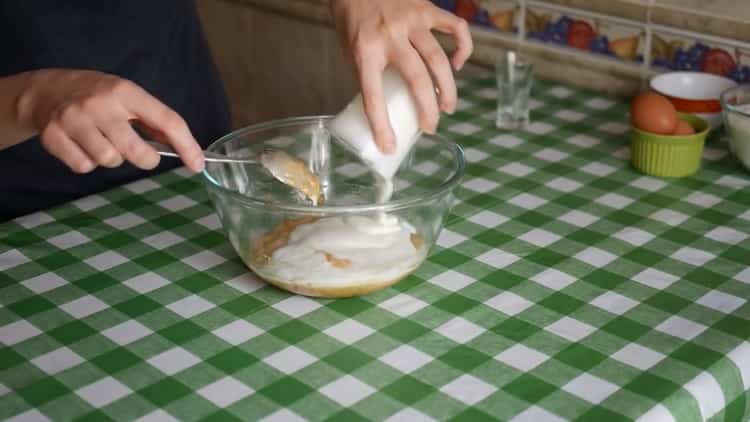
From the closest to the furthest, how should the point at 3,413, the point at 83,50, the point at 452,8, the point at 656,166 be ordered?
the point at 3,413
the point at 656,166
the point at 83,50
the point at 452,8

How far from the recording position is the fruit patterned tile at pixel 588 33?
1799mm

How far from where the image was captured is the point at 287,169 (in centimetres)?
120

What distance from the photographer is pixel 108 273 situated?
121 cm

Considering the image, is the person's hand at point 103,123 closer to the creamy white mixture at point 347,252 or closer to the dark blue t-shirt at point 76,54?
the creamy white mixture at point 347,252

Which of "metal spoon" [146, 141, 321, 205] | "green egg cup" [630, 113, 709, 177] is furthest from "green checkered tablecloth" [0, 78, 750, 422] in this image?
"metal spoon" [146, 141, 321, 205]

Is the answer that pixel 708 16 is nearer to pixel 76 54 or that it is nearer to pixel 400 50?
pixel 400 50

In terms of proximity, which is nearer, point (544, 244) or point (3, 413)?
point (3, 413)

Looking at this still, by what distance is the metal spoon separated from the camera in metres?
1.19

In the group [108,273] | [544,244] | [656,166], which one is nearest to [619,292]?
[544,244]

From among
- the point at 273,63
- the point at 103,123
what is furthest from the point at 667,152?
the point at 273,63

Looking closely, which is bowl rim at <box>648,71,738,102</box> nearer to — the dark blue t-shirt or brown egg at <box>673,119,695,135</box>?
brown egg at <box>673,119,695,135</box>

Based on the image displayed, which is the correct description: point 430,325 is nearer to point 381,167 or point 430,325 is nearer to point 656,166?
point 381,167

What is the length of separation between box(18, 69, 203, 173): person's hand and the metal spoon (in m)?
0.13

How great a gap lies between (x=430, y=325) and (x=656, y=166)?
574 mm
